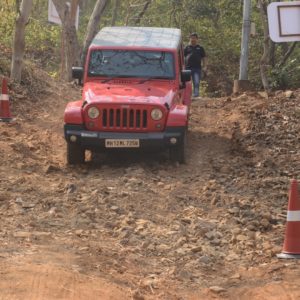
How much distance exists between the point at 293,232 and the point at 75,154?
180 inches

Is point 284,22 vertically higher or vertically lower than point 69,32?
higher

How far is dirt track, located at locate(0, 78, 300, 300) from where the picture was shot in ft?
17.8

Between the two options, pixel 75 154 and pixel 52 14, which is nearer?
pixel 75 154

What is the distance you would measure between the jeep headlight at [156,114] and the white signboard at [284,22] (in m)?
5.05

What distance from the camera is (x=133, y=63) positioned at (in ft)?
35.4

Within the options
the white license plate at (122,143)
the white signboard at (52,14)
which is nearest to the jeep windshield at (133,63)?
the white license plate at (122,143)

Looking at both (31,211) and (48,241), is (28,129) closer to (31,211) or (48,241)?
(31,211)

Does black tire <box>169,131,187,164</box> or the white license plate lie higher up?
the white license plate

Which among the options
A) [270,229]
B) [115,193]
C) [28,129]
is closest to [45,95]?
[28,129]

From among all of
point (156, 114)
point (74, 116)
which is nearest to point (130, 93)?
point (156, 114)

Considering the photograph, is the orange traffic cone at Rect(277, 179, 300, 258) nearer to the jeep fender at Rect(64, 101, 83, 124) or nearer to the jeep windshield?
the jeep fender at Rect(64, 101, 83, 124)

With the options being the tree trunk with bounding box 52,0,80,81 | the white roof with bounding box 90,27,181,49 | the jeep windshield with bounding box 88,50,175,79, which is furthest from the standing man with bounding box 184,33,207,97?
the jeep windshield with bounding box 88,50,175,79

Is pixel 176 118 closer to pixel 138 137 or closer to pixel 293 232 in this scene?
pixel 138 137

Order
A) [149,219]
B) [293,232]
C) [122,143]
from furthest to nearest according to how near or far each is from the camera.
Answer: [122,143]
[149,219]
[293,232]
